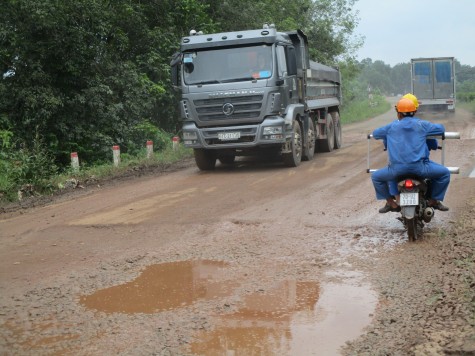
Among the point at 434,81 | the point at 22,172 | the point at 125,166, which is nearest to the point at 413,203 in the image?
the point at 22,172

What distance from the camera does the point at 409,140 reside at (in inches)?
285

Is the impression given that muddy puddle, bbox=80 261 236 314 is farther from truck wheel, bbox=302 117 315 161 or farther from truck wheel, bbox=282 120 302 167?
truck wheel, bbox=302 117 315 161

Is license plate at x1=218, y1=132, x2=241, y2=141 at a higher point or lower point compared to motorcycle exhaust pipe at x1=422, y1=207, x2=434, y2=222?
higher

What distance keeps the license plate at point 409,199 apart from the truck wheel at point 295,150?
7.36 meters

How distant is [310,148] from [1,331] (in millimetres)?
12195

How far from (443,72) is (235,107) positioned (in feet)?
73.1

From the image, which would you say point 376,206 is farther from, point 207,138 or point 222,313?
point 207,138

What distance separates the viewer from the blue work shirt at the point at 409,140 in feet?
23.7

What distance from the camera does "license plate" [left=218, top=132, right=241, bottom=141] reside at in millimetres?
13828

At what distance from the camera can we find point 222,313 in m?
5.07

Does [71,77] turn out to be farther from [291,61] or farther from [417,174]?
[417,174]

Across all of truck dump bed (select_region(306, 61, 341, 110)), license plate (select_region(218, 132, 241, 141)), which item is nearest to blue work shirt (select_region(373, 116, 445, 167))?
license plate (select_region(218, 132, 241, 141))

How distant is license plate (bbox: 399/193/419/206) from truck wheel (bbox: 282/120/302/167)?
736 centimetres

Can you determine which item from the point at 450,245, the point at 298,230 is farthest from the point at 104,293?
the point at 450,245
